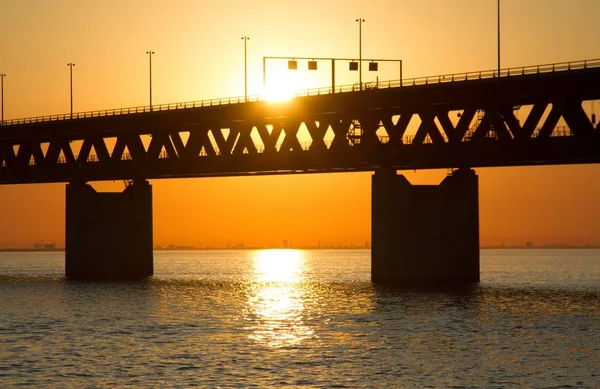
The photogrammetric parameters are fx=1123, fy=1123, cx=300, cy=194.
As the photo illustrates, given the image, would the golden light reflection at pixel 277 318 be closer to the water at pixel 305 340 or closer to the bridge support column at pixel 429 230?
the water at pixel 305 340

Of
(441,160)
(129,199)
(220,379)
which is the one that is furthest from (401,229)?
(220,379)

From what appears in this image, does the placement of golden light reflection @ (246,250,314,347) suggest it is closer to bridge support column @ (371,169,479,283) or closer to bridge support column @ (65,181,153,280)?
bridge support column @ (371,169,479,283)

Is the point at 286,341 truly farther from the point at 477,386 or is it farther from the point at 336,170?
the point at 336,170

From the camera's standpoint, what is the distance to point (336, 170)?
4225 inches

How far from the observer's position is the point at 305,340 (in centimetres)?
6106

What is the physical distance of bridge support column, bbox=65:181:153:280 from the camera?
416 feet

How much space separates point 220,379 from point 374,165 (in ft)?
195

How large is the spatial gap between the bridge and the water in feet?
19.0

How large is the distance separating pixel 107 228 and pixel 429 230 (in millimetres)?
42545

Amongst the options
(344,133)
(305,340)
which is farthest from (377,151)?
(305,340)

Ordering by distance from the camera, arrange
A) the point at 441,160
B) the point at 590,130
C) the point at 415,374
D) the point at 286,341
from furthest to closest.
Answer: the point at 441,160
the point at 590,130
the point at 286,341
the point at 415,374

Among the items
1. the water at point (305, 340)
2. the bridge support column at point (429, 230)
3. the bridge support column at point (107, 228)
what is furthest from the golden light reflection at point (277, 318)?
the bridge support column at point (107, 228)

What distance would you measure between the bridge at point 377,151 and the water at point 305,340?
580 cm

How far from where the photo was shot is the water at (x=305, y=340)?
4681 centimetres
